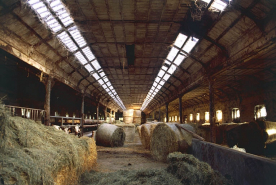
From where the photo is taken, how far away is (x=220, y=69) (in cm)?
1042

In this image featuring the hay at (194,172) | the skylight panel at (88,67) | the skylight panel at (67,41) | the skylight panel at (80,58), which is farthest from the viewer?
the skylight panel at (88,67)

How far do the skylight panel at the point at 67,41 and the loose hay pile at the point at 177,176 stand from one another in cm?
784

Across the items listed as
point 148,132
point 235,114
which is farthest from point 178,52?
point 235,114

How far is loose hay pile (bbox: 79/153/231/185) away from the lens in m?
3.99

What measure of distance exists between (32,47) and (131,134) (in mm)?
11649

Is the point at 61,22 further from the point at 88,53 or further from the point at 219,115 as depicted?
the point at 219,115

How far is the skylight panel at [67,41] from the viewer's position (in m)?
10.1

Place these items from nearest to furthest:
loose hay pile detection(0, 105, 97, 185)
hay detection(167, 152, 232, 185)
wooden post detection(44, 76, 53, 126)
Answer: loose hay pile detection(0, 105, 97, 185), hay detection(167, 152, 232, 185), wooden post detection(44, 76, 53, 126)

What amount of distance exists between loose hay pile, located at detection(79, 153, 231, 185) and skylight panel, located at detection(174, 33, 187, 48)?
786 centimetres

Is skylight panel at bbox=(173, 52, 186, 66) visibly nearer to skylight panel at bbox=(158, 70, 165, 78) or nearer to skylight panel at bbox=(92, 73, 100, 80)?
skylight panel at bbox=(158, 70, 165, 78)

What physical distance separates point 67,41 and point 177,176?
9740 mm

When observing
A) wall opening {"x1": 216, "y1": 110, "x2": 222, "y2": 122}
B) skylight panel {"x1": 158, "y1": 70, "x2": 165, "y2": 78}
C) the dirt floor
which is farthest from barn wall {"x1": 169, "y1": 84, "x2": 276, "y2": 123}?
the dirt floor

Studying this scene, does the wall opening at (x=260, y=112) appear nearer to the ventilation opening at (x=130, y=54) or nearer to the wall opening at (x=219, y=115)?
the wall opening at (x=219, y=115)

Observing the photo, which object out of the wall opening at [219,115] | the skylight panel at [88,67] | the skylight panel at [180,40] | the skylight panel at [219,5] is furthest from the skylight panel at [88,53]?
the wall opening at [219,115]
